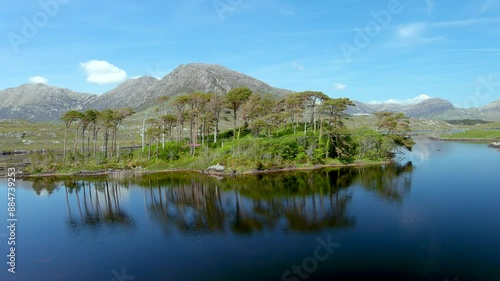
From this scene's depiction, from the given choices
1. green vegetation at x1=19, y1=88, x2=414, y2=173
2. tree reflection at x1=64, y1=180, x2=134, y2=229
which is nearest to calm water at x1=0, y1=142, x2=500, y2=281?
tree reflection at x1=64, y1=180, x2=134, y2=229

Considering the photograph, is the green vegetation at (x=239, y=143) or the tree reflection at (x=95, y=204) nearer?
the tree reflection at (x=95, y=204)

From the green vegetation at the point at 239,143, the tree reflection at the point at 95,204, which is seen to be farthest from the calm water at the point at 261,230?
the green vegetation at the point at 239,143

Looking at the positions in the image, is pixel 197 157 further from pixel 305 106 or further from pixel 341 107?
pixel 341 107

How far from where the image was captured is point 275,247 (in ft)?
101

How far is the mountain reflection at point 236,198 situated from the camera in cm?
3856

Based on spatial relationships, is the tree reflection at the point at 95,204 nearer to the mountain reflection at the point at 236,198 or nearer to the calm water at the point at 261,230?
the mountain reflection at the point at 236,198

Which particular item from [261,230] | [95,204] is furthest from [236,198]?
[95,204]

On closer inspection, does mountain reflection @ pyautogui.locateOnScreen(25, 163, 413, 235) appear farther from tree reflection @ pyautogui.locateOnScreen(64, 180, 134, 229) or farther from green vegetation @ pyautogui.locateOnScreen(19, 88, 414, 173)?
green vegetation @ pyautogui.locateOnScreen(19, 88, 414, 173)

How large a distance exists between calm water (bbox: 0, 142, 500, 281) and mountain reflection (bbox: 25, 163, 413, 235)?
0.22 meters

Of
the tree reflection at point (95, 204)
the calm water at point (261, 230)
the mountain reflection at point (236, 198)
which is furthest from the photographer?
the tree reflection at point (95, 204)

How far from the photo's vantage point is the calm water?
26953mm

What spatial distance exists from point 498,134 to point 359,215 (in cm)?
17929

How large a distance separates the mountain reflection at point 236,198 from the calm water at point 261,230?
220 mm

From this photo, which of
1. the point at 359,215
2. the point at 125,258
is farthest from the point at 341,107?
the point at 125,258
